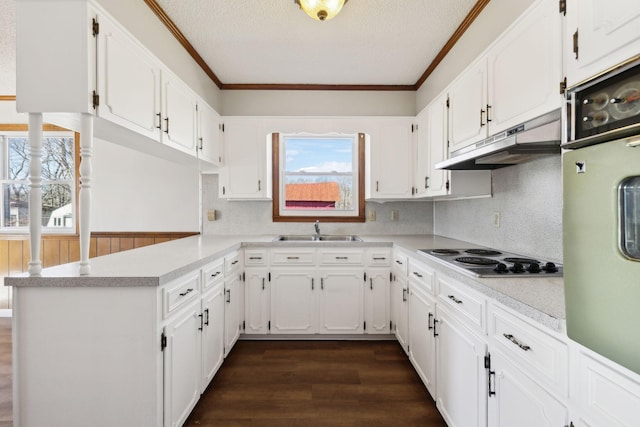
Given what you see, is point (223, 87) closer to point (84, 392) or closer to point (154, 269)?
point (154, 269)

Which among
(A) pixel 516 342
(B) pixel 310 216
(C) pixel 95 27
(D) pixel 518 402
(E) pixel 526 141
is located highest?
(C) pixel 95 27

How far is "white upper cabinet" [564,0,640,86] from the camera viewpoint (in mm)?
809

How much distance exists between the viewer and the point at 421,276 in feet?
7.02

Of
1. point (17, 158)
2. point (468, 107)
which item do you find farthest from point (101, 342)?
point (17, 158)

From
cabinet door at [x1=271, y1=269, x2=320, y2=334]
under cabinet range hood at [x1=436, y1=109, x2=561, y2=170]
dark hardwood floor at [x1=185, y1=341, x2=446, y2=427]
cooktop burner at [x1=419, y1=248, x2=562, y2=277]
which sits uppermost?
under cabinet range hood at [x1=436, y1=109, x2=561, y2=170]

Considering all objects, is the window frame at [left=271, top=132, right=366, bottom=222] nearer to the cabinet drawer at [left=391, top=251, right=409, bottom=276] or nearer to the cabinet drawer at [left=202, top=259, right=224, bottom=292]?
the cabinet drawer at [left=391, top=251, right=409, bottom=276]

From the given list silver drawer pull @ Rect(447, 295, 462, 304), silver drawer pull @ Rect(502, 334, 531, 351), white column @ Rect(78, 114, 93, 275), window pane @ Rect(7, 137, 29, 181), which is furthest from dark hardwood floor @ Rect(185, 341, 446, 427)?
window pane @ Rect(7, 137, 29, 181)

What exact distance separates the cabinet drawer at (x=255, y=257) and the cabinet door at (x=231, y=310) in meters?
0.17

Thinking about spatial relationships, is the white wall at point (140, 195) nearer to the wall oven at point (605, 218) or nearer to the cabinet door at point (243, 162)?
the cabinet door at point (243, 162)

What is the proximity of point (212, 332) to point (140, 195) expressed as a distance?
2.06m

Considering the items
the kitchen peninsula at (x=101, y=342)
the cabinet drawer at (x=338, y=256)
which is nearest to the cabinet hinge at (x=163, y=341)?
the kitchen peninsula at (x=101, y=342)

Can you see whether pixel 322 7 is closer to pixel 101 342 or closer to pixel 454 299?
pixel 454 299

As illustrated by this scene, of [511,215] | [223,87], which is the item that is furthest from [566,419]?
[223,87]

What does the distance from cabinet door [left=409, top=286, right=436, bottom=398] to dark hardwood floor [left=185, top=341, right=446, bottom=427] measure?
15 cm
